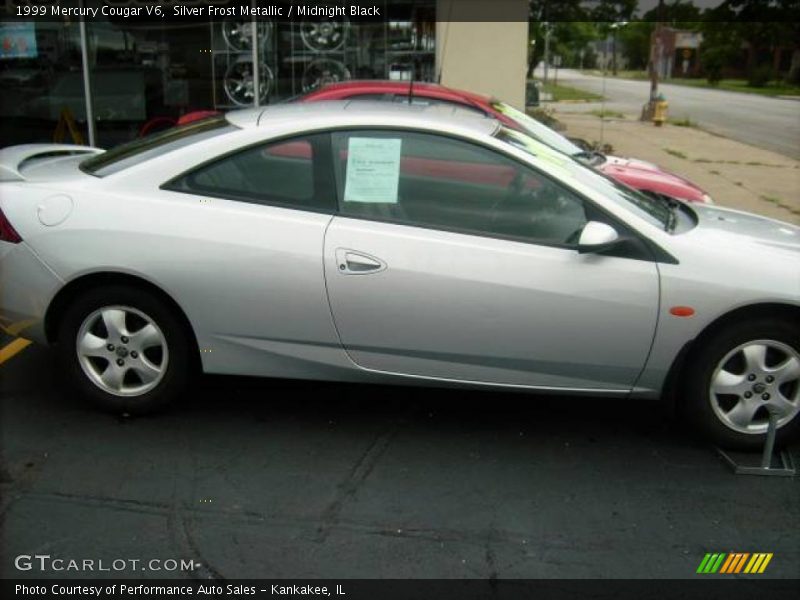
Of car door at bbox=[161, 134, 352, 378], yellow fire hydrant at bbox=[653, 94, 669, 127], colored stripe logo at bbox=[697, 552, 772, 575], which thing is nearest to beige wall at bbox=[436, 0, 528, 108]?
car door at bbox=[161, 134, 352, 378]

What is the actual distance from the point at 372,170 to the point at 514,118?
3.12 metres

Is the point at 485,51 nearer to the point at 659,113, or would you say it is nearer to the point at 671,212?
the point at 671,212

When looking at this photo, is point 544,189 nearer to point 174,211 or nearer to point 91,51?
point 174,211

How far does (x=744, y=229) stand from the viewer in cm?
411

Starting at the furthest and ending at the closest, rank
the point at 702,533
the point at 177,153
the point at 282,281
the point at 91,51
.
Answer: the point at 91,51 < the point at 177,153 < the point at 282,281 < the point at 702,533

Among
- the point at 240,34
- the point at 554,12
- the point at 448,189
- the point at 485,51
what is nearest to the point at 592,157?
the point at 448,189

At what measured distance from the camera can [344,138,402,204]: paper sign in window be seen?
379 centimetres

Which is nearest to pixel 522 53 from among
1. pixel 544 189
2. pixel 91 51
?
pixel 91 51

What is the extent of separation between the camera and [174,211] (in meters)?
3.79

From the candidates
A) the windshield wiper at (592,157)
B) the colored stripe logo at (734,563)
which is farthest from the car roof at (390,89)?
the colored stripe logo at (734,563)

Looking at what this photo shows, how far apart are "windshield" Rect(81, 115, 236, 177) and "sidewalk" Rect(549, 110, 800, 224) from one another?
307 inches

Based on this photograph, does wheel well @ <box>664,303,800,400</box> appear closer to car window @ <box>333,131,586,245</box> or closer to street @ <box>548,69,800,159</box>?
car window @ <box>333,131,586,245</box>

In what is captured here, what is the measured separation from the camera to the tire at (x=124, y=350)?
12.6ft

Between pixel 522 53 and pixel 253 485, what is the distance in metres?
9.61
